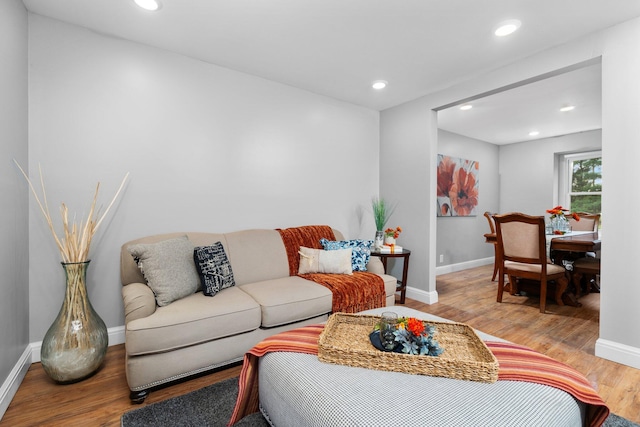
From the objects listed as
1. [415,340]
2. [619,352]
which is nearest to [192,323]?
[415,340]

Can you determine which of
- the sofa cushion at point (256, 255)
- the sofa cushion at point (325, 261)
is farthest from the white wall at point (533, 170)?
the sofa cushion at point (256, 255)

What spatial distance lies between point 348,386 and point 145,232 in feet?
7.25

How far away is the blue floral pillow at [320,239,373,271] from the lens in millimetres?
3064

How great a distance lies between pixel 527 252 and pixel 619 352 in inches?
50.4

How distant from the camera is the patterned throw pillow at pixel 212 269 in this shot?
2262 millimetres

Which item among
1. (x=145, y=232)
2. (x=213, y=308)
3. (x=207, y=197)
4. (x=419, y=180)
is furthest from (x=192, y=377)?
(x=419, y=180)

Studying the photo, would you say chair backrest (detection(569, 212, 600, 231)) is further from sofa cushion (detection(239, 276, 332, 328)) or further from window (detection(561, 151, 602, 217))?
sofa cushion (detection(239, 276, 332, 328))

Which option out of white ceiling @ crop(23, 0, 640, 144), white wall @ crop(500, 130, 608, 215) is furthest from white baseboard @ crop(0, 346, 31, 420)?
white wall @ crop(500, 130, 608, 215)

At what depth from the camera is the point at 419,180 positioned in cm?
371

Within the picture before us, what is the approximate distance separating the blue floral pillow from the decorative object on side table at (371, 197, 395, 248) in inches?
20.4

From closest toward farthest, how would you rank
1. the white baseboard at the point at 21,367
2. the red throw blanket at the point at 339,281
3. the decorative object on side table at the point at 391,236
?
the white baseboard at the point at 21,367 < the red throw blanket at the point at 339,281 < the decorative object on side table at the point at 391,236

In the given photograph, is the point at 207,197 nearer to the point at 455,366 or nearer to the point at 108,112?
the point at 108,112

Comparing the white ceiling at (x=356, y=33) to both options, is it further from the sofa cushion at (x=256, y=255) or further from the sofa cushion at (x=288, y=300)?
the sofa cushion at (x=288, y=300)

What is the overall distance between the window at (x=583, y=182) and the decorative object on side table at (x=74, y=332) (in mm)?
7125
